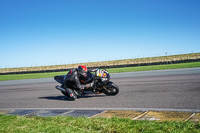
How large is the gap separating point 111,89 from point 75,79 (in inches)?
65.5

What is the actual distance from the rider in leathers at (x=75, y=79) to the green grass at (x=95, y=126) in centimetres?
381

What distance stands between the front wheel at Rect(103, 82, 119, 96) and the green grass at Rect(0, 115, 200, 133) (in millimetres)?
4185

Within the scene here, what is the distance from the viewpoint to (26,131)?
13.9 ft

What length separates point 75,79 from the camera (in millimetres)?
8836

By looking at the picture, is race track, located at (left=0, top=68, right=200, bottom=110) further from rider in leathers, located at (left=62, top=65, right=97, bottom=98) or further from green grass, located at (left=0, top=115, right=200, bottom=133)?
green grass, located at (left=0, top=115, right=200, bottom=133)

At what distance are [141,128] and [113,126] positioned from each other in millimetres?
575

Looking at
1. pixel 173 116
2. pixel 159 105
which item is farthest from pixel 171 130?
pixel 159 105

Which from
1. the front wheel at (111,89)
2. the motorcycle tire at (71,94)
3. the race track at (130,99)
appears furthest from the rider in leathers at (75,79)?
the front wheel at (111,89)

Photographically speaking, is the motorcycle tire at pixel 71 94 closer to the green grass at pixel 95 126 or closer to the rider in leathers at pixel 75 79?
the rider in leathers at pixel 75 79

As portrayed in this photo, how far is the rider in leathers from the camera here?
884 centimetres

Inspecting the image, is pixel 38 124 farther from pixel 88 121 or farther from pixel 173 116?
pixel 173 116

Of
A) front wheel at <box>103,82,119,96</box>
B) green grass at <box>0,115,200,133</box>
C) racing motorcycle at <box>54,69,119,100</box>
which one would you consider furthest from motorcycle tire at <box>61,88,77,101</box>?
green grass at <box>0,115,200,133</box>

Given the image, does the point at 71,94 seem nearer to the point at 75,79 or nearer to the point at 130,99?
the point at 75,79

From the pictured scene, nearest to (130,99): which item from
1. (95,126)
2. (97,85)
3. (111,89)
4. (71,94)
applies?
(111,89)
